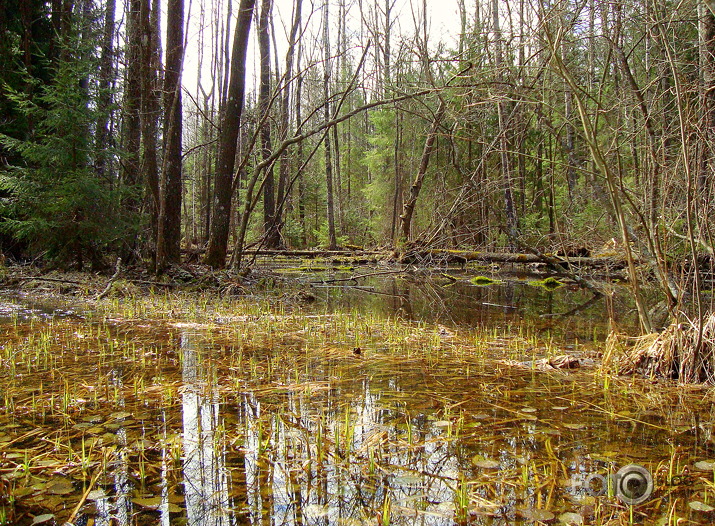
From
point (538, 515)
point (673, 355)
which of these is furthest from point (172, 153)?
point (538, 515)

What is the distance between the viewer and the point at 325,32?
2698 cm

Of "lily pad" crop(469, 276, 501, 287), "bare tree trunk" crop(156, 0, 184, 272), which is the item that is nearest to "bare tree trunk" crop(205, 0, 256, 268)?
"bare tree trunk" crop(156, 0, 184, 272)

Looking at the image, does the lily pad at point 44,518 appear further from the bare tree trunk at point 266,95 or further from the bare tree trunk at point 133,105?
the bare tree trunk at point 133,105

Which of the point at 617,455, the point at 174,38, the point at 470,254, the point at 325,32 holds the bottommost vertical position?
the point at 617,455

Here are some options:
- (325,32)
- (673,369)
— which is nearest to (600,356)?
(673,369)

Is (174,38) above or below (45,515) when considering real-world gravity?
above

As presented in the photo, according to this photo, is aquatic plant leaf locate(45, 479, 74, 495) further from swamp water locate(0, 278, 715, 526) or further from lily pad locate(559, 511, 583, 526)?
lily pad locate(559, 511, 583, 526)

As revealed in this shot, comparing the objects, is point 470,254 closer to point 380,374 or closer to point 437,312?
point 437,312

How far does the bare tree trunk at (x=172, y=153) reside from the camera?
9391mm

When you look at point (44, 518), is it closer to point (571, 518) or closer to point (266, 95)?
point (571, 518)

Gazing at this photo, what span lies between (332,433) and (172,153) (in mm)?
8342

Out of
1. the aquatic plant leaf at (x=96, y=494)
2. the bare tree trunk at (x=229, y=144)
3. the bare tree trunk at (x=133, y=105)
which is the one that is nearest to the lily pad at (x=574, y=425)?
the aquatic plant leaf at (x=96, y=494)

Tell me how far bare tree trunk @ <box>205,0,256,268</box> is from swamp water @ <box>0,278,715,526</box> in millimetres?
5126

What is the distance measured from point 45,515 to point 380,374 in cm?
231
